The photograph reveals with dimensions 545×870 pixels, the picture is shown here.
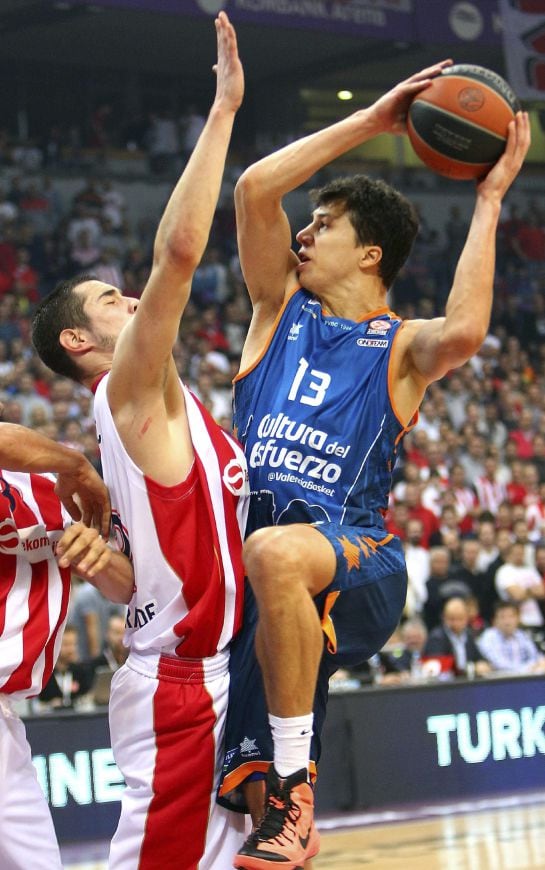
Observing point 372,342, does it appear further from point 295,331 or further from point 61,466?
point 61,466

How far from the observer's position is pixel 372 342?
12.9ft

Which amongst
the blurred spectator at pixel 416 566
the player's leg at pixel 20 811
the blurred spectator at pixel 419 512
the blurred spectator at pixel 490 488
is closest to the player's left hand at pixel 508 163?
the player's leg at pixel 20 811

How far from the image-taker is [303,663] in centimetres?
338

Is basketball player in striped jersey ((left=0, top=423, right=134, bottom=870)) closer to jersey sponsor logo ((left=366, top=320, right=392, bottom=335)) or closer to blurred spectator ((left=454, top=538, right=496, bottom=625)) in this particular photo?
jersey sponsor logo ((left=366, top=320, right=392, bottom=335))

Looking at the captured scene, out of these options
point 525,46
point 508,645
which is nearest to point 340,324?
point 508,645

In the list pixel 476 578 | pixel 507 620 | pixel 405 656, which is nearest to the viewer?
pixel 405 656

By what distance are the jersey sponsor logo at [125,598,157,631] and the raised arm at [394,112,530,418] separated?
929mm

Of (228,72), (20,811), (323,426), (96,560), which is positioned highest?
(228,72)

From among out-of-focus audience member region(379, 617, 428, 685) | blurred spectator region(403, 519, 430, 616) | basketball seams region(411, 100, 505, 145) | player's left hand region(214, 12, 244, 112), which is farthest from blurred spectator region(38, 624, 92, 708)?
player's left hand region(214, 12, 244, 112)

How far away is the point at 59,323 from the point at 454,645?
6.55 meters

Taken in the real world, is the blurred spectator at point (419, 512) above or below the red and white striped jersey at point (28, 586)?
below

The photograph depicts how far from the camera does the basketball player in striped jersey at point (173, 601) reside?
3.48 m

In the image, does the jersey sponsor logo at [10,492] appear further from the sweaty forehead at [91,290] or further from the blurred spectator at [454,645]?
the blurred spectator at [454,645]

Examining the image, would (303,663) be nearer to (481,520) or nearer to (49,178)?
(481,520)
